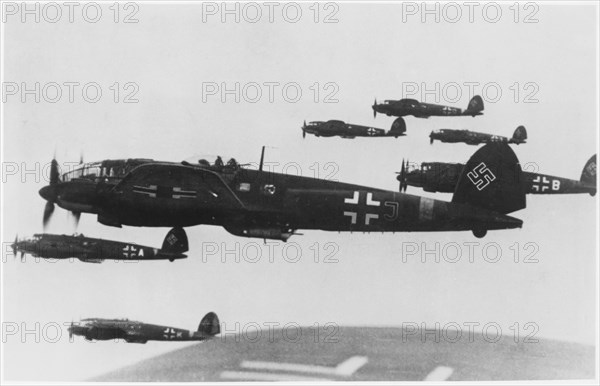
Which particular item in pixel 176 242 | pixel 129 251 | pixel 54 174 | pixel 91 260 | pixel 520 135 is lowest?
pixel 91 260

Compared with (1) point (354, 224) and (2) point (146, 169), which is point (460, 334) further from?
(2) point (146, 169)

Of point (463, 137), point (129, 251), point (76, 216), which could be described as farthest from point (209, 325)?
point (463, 137)

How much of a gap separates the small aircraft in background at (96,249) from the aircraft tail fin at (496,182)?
4.04 meters

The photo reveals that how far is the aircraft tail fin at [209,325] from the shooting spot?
39.6 ft

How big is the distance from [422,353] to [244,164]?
3627 millimetres

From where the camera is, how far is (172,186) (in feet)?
38.7

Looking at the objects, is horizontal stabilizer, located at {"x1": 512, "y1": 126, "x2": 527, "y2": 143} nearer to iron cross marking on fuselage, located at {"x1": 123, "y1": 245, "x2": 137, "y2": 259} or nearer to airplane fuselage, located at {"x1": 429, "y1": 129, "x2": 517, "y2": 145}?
airplane fuselage, located at {"x1": 429, "y1": 129, "x2": 517, "y2": 145}

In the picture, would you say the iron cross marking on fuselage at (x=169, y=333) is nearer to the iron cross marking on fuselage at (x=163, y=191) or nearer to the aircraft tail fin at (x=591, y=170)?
the iron cross marking on fuselage at (x=163, y=191)

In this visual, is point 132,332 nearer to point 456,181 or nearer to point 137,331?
point 137,331

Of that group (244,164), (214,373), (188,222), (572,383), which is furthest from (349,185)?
(572,383)

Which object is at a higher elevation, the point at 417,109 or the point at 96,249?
the point at 417,109

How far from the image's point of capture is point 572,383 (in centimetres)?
1140

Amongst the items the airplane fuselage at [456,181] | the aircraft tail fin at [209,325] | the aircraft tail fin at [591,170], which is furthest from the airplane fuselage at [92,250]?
the aircraft tail fin at [591,170]

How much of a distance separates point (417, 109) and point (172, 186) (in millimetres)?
4271
